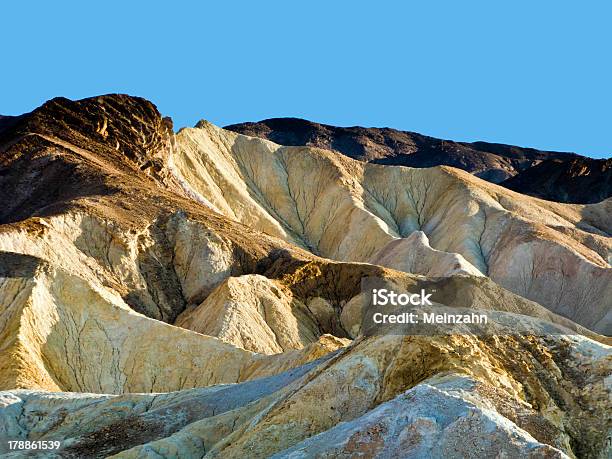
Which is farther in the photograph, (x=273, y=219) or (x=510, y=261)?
(x=273, y=219)

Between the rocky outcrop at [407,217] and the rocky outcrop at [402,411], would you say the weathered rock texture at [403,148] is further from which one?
the rocky outcrop at [402,411]

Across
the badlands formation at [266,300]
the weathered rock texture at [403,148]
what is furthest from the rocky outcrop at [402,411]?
the weathered rock texture at [403,148]

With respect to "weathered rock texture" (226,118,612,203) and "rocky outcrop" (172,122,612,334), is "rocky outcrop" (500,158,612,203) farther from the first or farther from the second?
"rocky outcrop" (172,122,612,334)

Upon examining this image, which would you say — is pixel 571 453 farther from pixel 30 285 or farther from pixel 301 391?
pixel 30 285

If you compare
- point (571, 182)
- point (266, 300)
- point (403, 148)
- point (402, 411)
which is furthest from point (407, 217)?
point (402, 411)

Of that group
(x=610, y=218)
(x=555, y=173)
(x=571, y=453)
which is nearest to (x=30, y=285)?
(x=571, y=453)

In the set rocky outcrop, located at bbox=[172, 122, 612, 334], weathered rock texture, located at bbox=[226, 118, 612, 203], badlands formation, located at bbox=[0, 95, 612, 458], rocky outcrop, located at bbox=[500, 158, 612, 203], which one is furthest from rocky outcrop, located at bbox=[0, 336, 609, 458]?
weathered rock texture, located at bbox=[226, 118, 612, 203]

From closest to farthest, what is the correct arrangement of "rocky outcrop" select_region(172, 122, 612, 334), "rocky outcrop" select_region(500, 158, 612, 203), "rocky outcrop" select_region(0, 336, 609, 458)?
"rocky outcrop" select_region(0, 336, 609, 458) → "rocky outcrop" select_region(172, 122, 612, 334) → "rocky outcrop" select_region(500, 158, 612, 203)

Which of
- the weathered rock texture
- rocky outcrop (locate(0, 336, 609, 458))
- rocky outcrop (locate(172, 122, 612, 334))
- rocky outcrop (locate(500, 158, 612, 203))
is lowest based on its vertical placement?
rocky outcrop (locate(0, 336, 609, 458))

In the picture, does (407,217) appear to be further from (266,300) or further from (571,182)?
(266,300)
